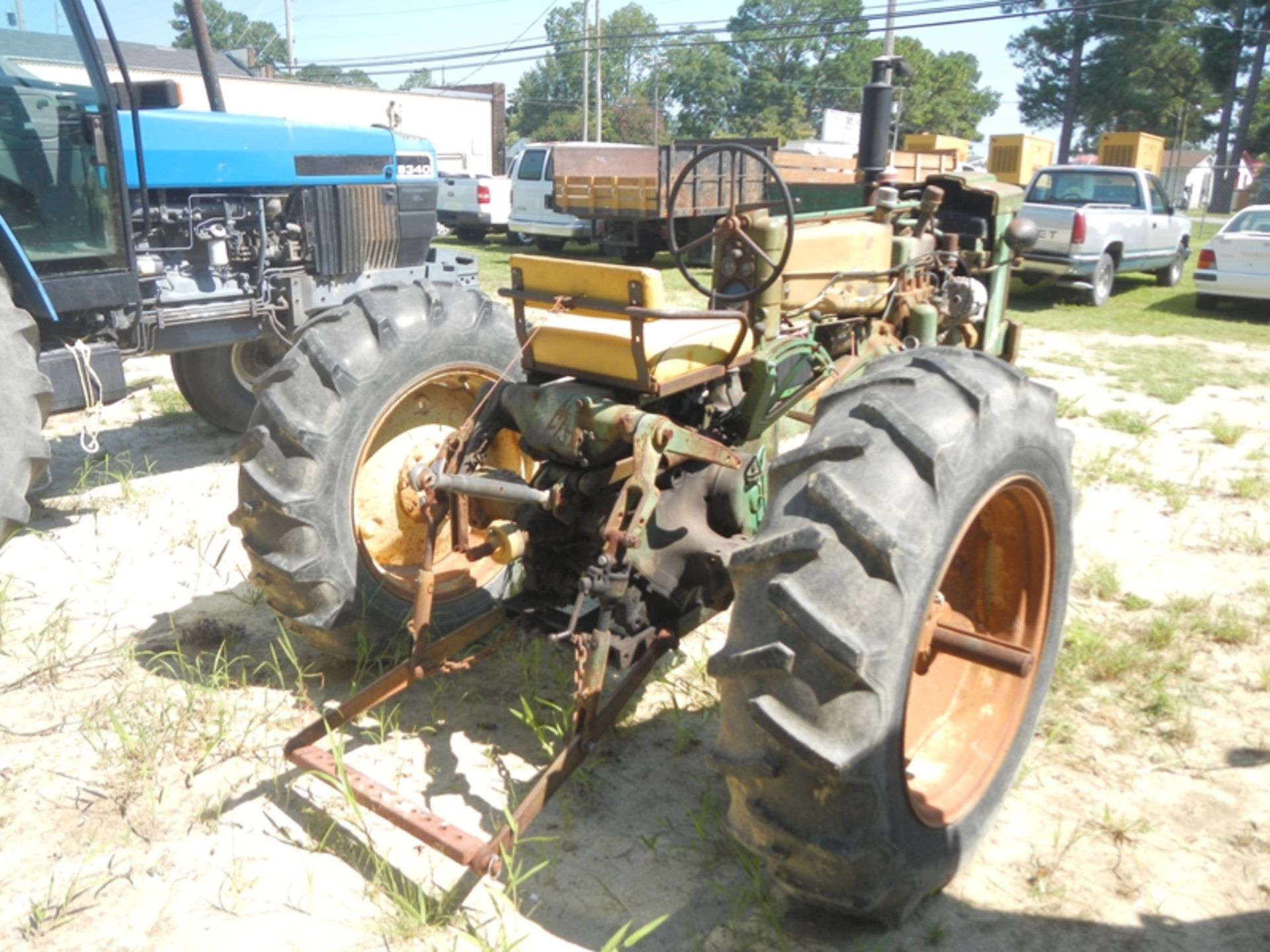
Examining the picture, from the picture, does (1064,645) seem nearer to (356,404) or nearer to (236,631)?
(356,404)

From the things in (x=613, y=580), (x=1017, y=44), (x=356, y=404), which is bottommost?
(x=613, y=580)

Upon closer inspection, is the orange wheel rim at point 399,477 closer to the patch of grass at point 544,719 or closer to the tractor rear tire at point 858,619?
the patch of grass at point 544,719

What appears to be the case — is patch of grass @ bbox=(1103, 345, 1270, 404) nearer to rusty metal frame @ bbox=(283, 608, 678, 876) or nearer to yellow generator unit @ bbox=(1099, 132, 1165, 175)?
rusty metal frame @ bbox=(283, 608, 678, 876)

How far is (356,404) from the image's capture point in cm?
323

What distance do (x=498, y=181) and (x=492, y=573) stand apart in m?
17.8

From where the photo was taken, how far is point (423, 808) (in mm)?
2578

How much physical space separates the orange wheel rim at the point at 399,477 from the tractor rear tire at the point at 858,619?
4.93 feet

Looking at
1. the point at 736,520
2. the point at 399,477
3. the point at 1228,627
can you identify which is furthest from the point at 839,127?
the point at 736,520

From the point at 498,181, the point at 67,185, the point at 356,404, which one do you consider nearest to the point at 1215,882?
the point at 356,404

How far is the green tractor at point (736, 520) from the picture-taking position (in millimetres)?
2064

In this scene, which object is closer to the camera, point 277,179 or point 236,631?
point 236,631

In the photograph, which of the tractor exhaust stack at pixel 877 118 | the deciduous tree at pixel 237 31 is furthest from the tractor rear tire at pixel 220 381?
the deciduous tree at pixel 237 31

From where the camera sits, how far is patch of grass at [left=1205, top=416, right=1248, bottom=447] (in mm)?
6609

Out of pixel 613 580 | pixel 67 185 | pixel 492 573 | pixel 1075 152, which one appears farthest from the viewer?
pixel 1075 152
